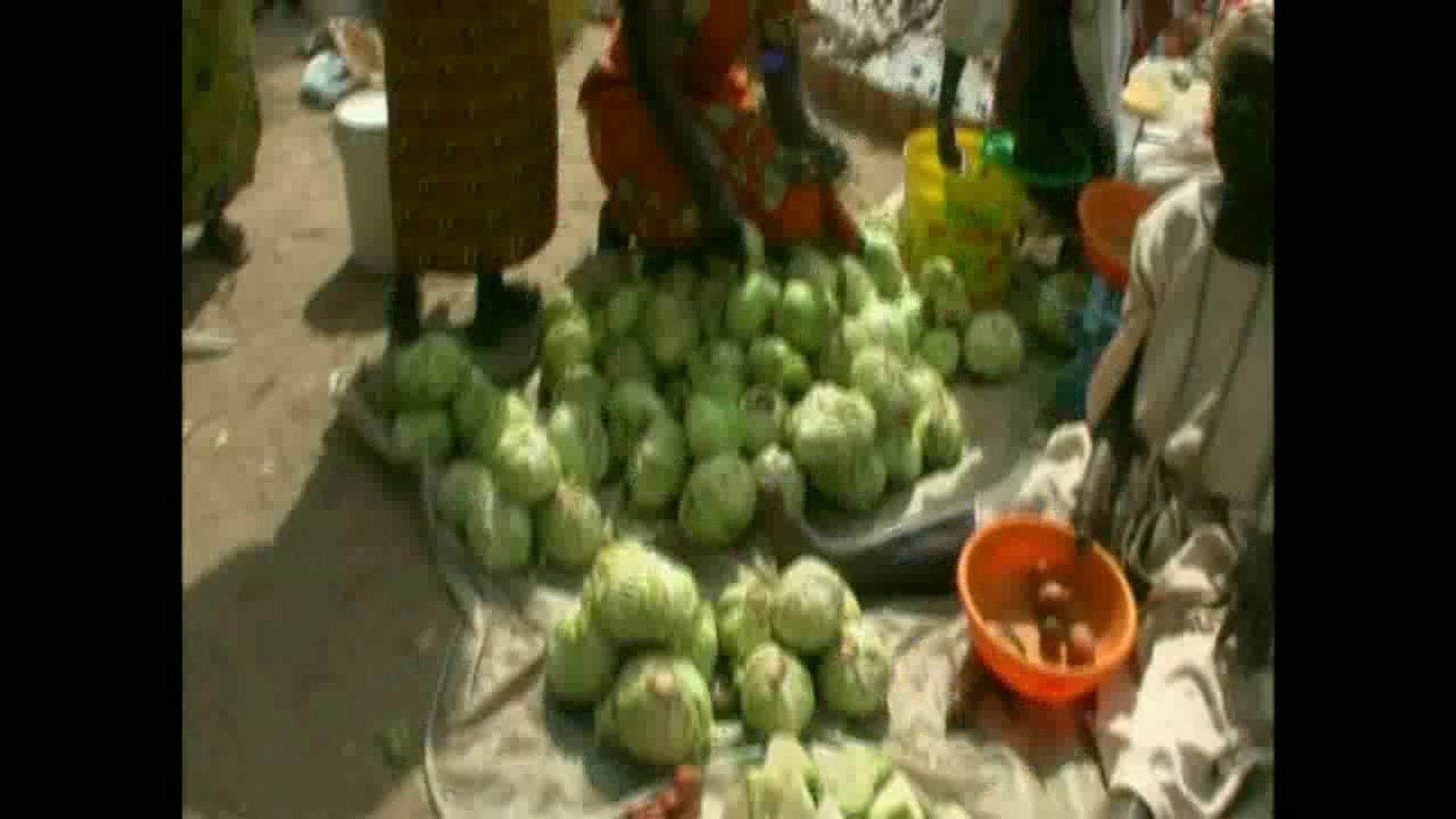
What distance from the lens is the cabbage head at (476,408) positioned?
257cm

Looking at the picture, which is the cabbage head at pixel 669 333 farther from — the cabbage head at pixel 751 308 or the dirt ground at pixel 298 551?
the dirt ground at pixel 298 551

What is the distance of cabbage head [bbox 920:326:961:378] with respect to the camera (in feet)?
9.55

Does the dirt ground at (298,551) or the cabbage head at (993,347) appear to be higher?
the cabbage head at (993,347)

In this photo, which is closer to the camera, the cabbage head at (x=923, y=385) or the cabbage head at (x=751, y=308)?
the cabbage head at (x=923, y=385)

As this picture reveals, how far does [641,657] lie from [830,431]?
1.97 feet

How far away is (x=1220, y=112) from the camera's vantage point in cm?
198

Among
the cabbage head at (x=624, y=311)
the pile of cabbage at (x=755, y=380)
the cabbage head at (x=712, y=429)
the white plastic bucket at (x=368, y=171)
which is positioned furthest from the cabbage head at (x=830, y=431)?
the white plastic bucket at (x=368, y=171)

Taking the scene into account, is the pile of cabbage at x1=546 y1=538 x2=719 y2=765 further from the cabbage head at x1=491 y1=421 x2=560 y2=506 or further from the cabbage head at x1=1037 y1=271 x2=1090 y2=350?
the cabbage head at x1=1037 y1=271 x2=1090 y2=350

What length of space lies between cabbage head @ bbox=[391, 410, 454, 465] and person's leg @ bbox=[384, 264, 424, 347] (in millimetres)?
353

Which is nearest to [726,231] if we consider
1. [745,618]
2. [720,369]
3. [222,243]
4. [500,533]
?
[720,369]

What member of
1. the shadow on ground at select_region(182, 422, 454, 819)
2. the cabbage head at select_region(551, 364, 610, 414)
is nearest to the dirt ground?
the shadow on ground at select_region(182, 422, 454, 819)

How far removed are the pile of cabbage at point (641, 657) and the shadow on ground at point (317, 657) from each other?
0.28 meters

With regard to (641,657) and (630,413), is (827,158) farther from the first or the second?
(641,657)

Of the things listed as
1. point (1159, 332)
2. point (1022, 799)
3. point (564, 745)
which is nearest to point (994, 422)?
point (1159, 332)
